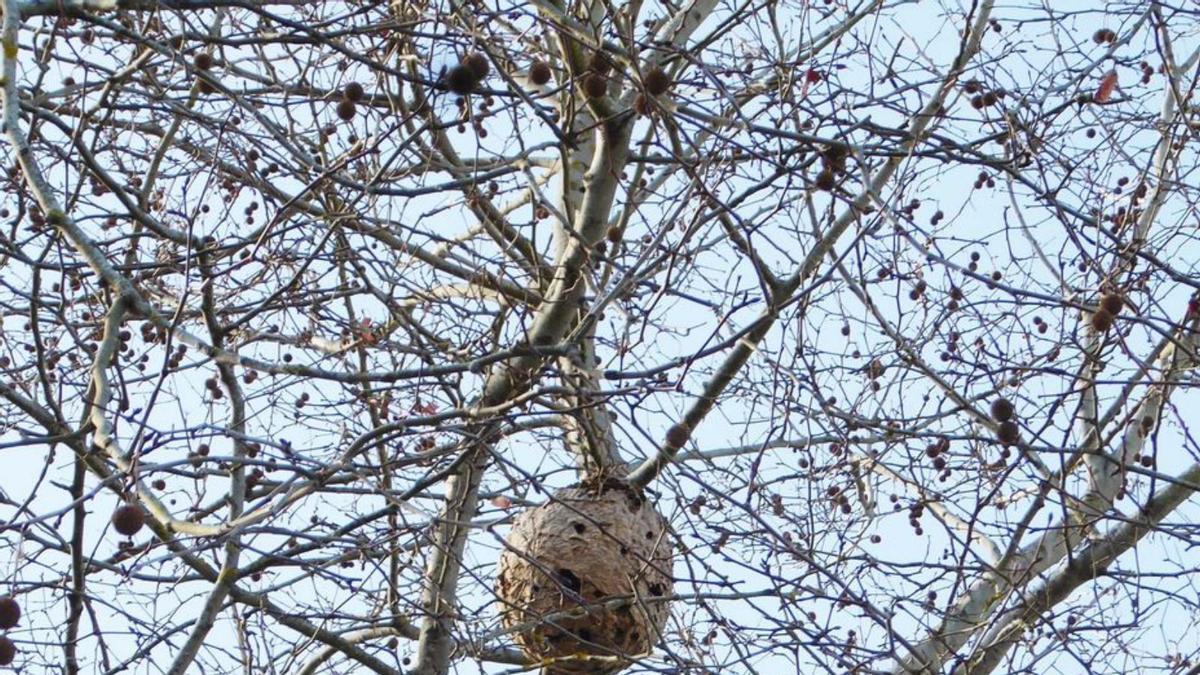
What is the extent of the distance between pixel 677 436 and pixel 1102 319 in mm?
1316

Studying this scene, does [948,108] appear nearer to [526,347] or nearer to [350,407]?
[526,347]

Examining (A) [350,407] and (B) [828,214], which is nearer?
(B) [828,214]

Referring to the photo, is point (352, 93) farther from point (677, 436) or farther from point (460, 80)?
point (677, 436)

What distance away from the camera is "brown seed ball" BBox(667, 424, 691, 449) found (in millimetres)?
5066

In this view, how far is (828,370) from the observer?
20.9 ft

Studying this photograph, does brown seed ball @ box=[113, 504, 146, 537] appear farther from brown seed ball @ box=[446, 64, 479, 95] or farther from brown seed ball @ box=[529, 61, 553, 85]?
brown seed ball @ box=[529, 61, 553, 85]

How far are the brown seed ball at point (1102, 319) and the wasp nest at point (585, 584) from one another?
1356mm

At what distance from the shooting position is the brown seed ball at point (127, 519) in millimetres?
3691

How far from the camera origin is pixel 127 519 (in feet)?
12.1

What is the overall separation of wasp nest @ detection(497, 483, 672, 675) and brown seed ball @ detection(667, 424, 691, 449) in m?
0.26

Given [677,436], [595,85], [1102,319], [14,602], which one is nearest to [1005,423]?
[1102,319]

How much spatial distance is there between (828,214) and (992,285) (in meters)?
1.11

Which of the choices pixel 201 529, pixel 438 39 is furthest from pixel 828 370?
pixel 201 529

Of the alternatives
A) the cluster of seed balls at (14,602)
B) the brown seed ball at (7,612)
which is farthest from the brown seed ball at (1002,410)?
the brown seed ball at (7,612)
